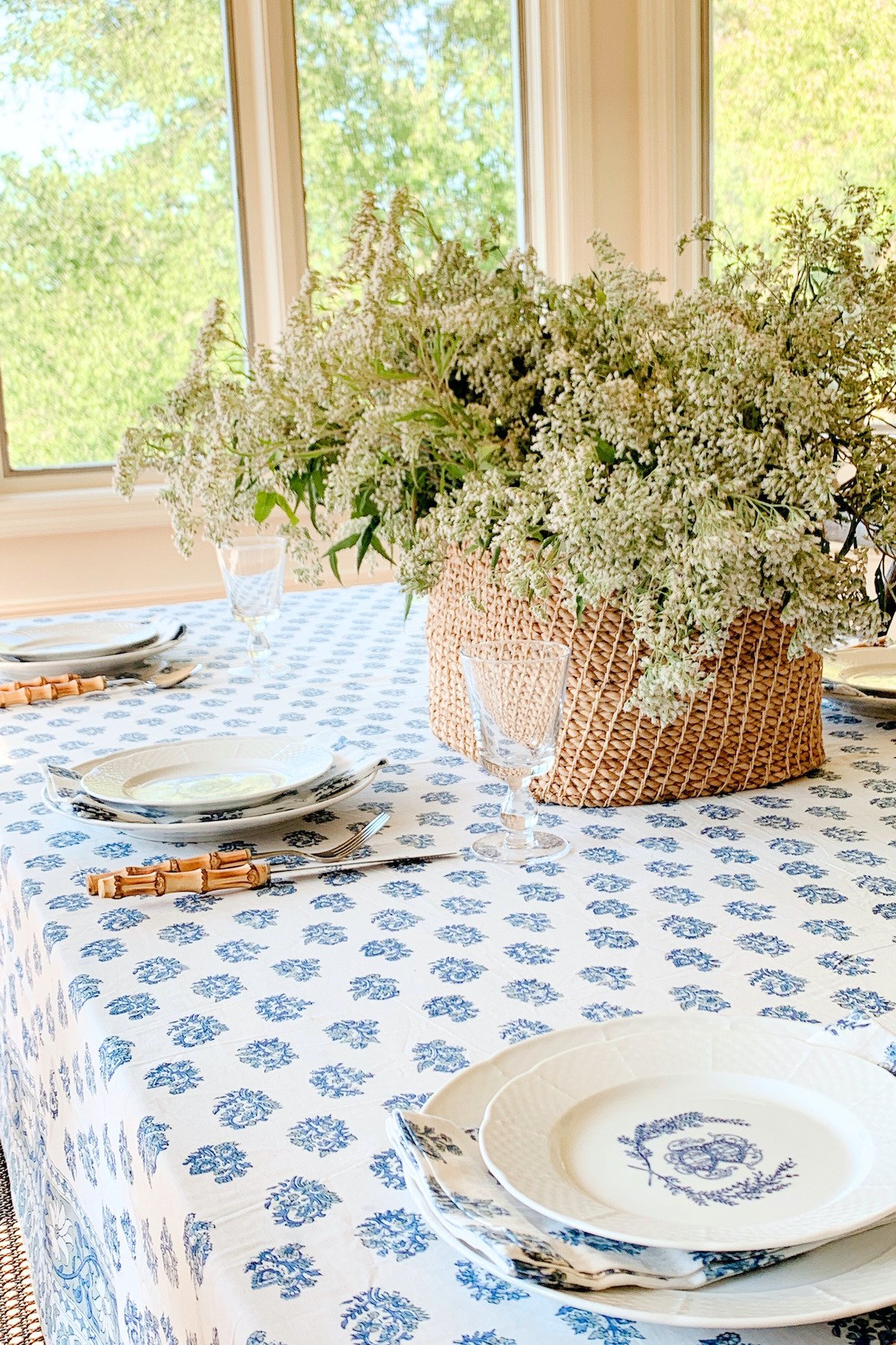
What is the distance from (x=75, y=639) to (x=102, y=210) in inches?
81.6

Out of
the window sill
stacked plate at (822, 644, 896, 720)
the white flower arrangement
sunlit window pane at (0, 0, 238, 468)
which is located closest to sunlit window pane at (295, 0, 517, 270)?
sunlit window pane at (0, 0, 238, 468)

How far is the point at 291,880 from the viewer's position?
90 cm

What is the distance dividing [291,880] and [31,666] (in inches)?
28.9

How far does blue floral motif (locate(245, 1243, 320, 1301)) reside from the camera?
488 millimetres

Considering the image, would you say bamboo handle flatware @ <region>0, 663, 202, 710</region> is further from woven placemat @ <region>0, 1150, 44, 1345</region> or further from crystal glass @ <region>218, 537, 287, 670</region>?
woven placemat @ <region>0, 1150, 44, 1345</region>

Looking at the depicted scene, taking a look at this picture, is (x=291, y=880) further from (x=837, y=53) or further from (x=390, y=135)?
(x=837, y=53)

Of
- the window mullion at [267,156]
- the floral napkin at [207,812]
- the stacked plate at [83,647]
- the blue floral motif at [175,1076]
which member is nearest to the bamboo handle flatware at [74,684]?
the stacked plate at [83,647]

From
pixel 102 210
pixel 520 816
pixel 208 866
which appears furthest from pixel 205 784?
pixel 102 210

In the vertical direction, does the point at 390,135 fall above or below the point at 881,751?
above

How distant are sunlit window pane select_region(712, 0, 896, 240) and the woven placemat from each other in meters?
3.32

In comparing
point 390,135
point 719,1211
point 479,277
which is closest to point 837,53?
point 390,135

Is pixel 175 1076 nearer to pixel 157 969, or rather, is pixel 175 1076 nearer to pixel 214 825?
pixel 157 969

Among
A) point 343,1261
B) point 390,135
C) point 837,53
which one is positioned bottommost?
point 343,1261

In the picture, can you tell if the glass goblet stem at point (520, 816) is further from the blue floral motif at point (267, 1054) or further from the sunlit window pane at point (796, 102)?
the sunlit window pane at point (796, 102)
